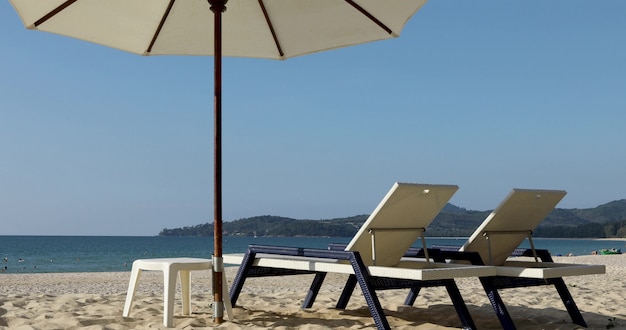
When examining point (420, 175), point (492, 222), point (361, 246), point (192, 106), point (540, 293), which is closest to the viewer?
point (361, 246)

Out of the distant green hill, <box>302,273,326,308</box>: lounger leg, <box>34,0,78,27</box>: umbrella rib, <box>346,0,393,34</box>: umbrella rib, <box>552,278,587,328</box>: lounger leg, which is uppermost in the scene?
the distant green hill

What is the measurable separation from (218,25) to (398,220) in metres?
2.04

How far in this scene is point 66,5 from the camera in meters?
5.50

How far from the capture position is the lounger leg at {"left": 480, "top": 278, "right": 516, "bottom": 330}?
491 centimetres

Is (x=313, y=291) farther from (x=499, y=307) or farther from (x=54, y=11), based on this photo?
(x=54, y=11)

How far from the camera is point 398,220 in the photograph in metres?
5.04

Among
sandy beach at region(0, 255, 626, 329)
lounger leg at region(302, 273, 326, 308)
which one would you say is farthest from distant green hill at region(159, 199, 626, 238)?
lounger leg at region(302, 273, 326, 308)

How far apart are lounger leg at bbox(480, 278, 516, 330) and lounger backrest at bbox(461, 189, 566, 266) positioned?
19.2 inches

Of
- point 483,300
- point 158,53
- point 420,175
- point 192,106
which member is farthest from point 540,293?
point 420,175

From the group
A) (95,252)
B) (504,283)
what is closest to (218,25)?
(504,283)

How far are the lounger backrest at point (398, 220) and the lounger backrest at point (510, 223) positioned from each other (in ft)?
1.51

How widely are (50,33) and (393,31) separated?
9.57 ft

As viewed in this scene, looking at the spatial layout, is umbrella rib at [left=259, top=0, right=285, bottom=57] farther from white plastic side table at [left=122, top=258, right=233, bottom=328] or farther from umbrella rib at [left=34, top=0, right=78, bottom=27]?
white plastic side table at [left=122, top=258, right=233, bottom=328]

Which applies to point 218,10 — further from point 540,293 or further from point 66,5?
point 540,293
